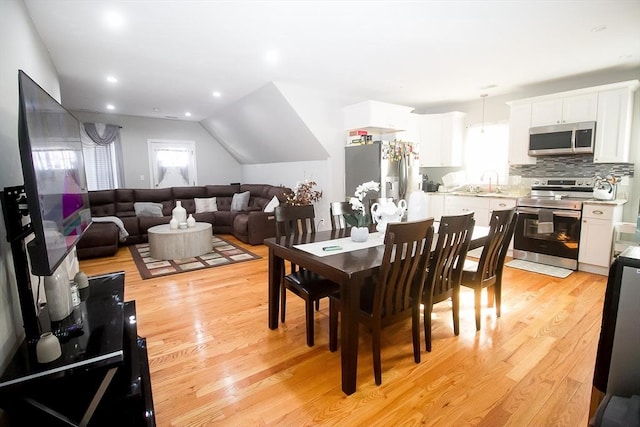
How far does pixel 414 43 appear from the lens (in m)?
3.06

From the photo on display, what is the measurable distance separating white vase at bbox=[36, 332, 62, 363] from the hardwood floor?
2.70ft

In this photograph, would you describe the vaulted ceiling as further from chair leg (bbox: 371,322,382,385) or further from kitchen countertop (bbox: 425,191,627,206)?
chair leg (bbox: 371,322,382,385)

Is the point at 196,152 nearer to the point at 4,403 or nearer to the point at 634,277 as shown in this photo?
the point at 4,403

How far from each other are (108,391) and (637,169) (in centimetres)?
564

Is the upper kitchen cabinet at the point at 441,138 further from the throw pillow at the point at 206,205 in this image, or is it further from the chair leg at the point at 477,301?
the throw pillow at the point at 206,205

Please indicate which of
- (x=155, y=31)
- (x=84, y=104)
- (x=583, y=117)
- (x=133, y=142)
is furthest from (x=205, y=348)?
(x=133, y=142)

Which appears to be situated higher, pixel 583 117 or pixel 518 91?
pixel 518 91

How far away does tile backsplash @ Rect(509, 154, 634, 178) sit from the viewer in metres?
4.02

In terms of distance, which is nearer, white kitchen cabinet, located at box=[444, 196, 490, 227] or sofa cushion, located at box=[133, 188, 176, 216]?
white kitchen cabinet, located at box=[444, 196, 490, 227]

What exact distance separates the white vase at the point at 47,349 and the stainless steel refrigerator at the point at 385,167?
14.2ft

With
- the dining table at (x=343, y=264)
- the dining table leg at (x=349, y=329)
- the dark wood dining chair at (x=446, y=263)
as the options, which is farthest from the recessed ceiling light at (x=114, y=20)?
the dark wood dining chair at (x=446, y=263)

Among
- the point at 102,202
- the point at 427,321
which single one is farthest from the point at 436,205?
the point at 102,202

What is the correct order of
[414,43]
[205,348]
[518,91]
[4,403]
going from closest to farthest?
1. [4,403]
2. [205,348]
3. [414,43]
4. [518,91]

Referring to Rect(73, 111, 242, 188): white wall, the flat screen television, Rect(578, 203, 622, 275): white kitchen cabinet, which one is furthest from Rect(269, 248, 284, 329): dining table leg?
Rect(73, 111, 242, 188): white wall
